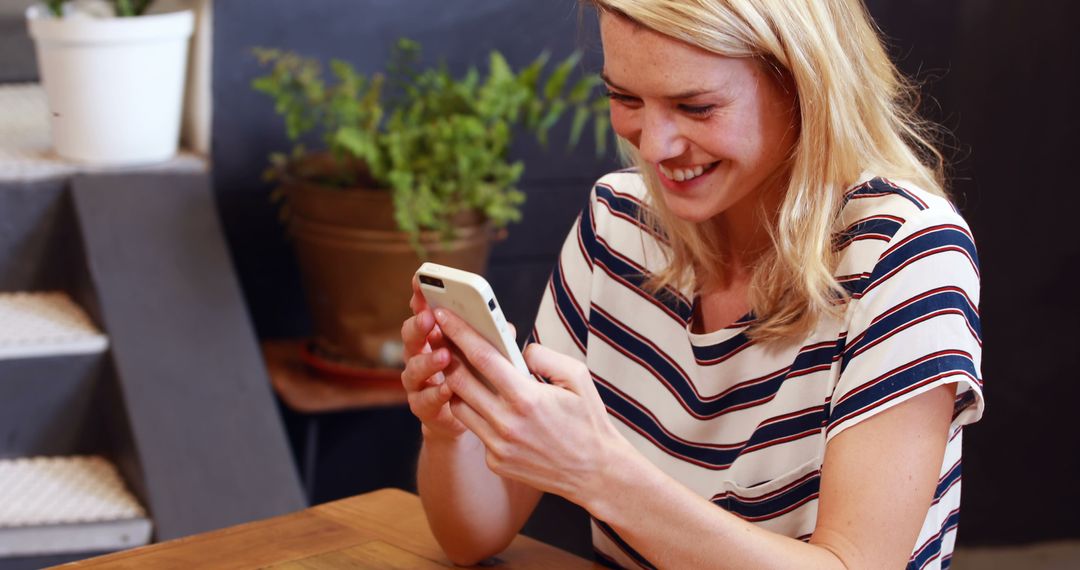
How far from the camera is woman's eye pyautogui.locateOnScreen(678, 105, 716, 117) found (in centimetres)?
120

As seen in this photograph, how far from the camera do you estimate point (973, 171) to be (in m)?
2.99

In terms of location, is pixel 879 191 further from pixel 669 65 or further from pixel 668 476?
pixel 668 476

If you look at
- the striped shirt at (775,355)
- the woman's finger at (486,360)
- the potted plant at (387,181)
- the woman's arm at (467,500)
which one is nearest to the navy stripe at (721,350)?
the striped shirt at (775,355)

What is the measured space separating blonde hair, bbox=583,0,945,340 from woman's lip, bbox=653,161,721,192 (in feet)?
0.27

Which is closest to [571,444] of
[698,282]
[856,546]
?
[856,546]

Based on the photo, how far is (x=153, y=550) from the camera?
1.23 meters

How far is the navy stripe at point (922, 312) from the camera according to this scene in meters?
1.15

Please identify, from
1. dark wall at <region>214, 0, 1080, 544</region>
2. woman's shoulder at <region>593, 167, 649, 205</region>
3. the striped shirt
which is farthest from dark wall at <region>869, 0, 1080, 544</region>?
the striped shirt

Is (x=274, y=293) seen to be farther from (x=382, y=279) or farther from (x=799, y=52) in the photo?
(x=799, y=52)

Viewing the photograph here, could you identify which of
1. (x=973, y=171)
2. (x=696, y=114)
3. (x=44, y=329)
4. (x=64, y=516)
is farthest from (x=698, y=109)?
(x=973, y=171)

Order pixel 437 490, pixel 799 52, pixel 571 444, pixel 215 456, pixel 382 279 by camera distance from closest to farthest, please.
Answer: pixel 571 444, pixel 799 52, pixel 437 490, pixel 215 456, pixel 382 279

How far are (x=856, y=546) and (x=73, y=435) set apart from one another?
1.53m

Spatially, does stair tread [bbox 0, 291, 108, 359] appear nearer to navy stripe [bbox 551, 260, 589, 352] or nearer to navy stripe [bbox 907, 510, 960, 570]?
navy stripe [bbox 551, 260, 589, 352]

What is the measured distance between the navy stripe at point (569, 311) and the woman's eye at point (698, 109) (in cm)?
36
